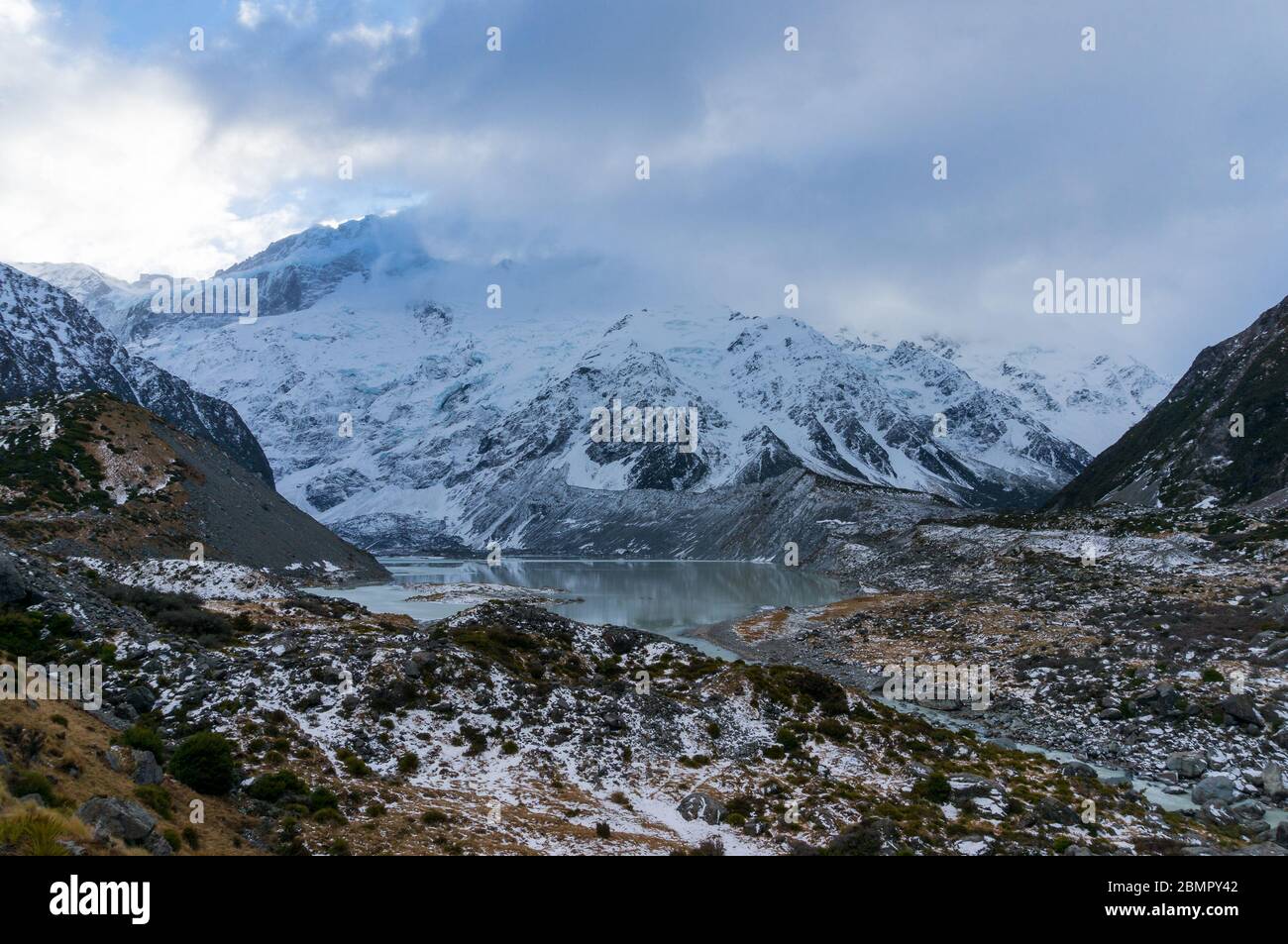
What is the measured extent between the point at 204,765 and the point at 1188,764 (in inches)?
1253

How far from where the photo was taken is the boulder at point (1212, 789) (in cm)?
2464

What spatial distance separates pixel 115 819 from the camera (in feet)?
45.7

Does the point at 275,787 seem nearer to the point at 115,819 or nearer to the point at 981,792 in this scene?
the point at 115,819

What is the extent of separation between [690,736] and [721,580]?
104 metres

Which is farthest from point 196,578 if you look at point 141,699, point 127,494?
point 141,699

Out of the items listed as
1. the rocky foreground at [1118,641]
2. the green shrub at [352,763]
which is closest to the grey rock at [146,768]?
the green shrub at [352,763]

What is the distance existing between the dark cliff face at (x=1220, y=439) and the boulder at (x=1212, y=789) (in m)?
86.2

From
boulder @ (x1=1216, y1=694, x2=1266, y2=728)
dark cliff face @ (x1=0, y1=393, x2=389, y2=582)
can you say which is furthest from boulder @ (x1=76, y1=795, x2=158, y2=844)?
dark cliff face @ (x1=0, y1=393, x2=389, y2=582)

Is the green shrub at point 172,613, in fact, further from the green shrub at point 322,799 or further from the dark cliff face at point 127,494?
the dark cliff face at point 127,494

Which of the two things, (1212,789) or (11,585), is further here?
(11,585)

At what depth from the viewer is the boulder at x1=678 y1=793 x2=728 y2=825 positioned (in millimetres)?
21922
